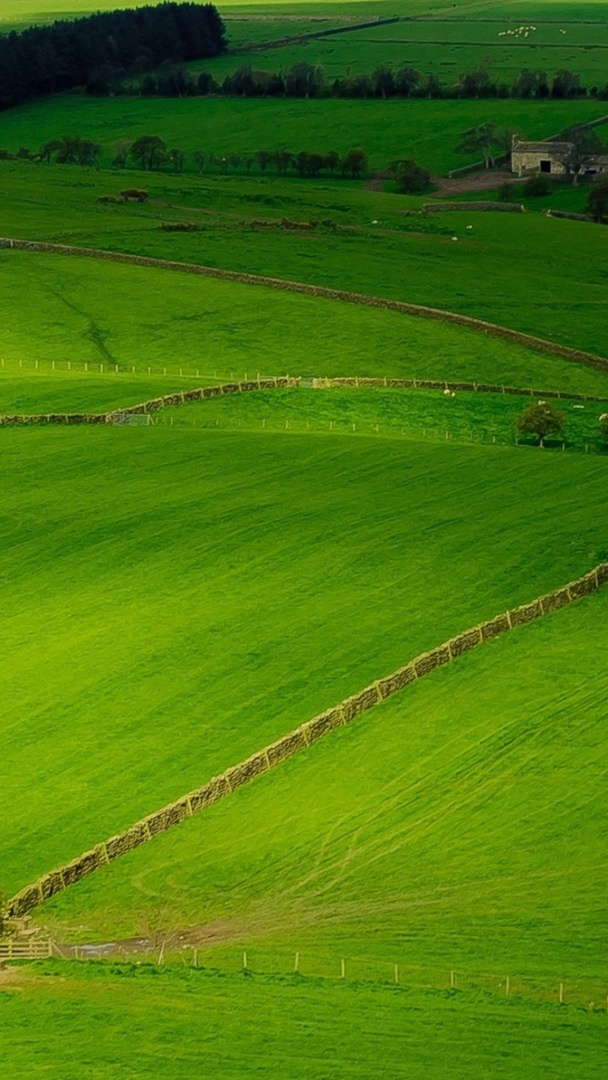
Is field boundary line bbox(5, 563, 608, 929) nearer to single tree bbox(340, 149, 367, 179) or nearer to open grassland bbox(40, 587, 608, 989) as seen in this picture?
open grassland bbox(40, 587, 608, 989)

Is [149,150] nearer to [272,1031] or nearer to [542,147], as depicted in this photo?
[542,147]

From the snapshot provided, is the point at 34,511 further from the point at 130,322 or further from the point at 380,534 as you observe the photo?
the point at 130,322

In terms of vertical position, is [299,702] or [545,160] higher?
[545,160]

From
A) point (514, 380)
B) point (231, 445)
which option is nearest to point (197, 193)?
point (514, 380)

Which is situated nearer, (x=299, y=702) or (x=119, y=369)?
(x=299, y=702)

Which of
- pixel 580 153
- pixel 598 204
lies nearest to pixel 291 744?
pixel 598 204

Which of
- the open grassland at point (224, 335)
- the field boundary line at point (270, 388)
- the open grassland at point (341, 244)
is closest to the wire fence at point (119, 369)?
the open grassland at point (224, 335)

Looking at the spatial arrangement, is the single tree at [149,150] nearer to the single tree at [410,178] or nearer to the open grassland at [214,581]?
the single tree at [410,178]
